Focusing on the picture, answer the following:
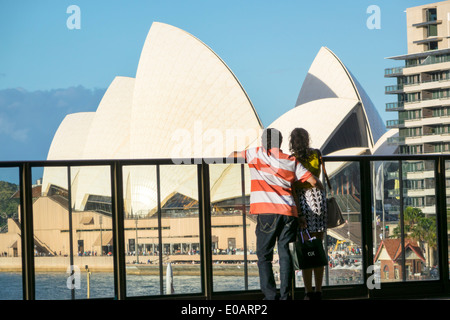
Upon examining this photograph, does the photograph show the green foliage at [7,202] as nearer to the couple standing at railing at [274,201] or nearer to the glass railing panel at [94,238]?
the glass railing panel at [94,238]

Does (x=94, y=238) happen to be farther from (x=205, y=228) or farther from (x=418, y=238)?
(x=418, y=238)

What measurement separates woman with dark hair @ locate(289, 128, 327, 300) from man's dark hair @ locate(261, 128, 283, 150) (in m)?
0.19

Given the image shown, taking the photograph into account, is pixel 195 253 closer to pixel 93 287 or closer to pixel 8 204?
pixel 93 287

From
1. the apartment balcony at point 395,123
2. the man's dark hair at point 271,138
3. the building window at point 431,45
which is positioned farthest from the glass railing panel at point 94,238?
the building window at point 431,45

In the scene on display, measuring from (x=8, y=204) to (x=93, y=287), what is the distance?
28.9 inches

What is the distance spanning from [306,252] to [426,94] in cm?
6334

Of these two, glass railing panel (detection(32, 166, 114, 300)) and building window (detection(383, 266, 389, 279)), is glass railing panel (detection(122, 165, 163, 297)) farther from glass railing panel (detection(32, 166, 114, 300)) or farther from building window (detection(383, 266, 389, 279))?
building window (detection(383, 266, 389, 279))

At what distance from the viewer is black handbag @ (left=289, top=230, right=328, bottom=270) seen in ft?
13.8

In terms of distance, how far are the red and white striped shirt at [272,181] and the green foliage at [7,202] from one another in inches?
57.9

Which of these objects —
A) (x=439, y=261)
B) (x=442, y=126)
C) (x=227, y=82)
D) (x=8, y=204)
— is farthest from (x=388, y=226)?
(x=442, y=126)

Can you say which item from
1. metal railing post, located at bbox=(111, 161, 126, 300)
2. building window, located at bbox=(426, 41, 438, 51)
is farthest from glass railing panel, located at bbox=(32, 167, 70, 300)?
building window, located at bbox=(426, 41, 438, 51)

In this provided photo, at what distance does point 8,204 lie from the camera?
14.2 ft
